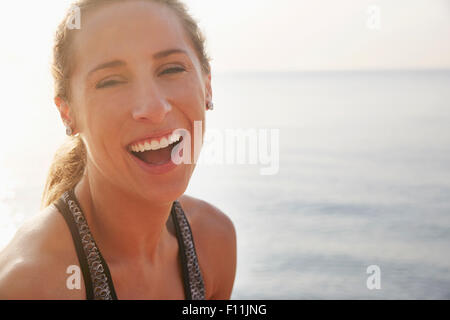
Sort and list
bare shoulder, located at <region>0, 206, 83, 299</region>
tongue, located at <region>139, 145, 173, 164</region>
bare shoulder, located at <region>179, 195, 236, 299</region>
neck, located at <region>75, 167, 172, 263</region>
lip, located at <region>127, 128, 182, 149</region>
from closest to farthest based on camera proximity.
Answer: bare shoulder, located at <region>0, 206, 83, 299</region> < lip, located at <region>127, 128, 182, 149</region> < tongue, located at <region>139, 145, 173, 164</region> < neck, located at <region>75, 167, 172, 263</region> < bare shoulder, located at <region>179, 195, 236, 299</region>

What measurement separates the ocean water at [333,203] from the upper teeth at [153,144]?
3.31m

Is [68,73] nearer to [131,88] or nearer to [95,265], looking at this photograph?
[131,88]

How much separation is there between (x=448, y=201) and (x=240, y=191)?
2.90 meters

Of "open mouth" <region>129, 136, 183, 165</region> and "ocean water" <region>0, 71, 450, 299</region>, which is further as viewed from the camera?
"ocean water" <region>0, 71, 450, 299</region>

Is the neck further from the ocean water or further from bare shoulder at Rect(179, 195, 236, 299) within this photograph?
the ocean water

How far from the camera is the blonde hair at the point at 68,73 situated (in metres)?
1.72

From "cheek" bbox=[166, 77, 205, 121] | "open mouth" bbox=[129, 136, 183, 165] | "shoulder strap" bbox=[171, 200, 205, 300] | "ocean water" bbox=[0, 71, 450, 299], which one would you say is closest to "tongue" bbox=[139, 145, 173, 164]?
"open mouth" bbox=[129, 136, 183, 165]

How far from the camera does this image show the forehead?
160 centimetres

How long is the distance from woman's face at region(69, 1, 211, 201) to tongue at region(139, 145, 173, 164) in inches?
2.4

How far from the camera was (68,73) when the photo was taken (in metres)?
1.74

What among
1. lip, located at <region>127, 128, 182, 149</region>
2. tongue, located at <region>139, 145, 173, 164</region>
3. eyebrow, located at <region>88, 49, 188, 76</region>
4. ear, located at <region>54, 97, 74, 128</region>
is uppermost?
eyebrow, located at <region>88, 49, 188, 76</region>

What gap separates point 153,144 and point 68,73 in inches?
15.2

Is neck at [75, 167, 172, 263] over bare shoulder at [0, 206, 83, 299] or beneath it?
over

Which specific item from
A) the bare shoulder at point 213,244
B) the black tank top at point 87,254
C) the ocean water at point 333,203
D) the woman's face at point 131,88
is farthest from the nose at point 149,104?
the ocean water at point 333,203
